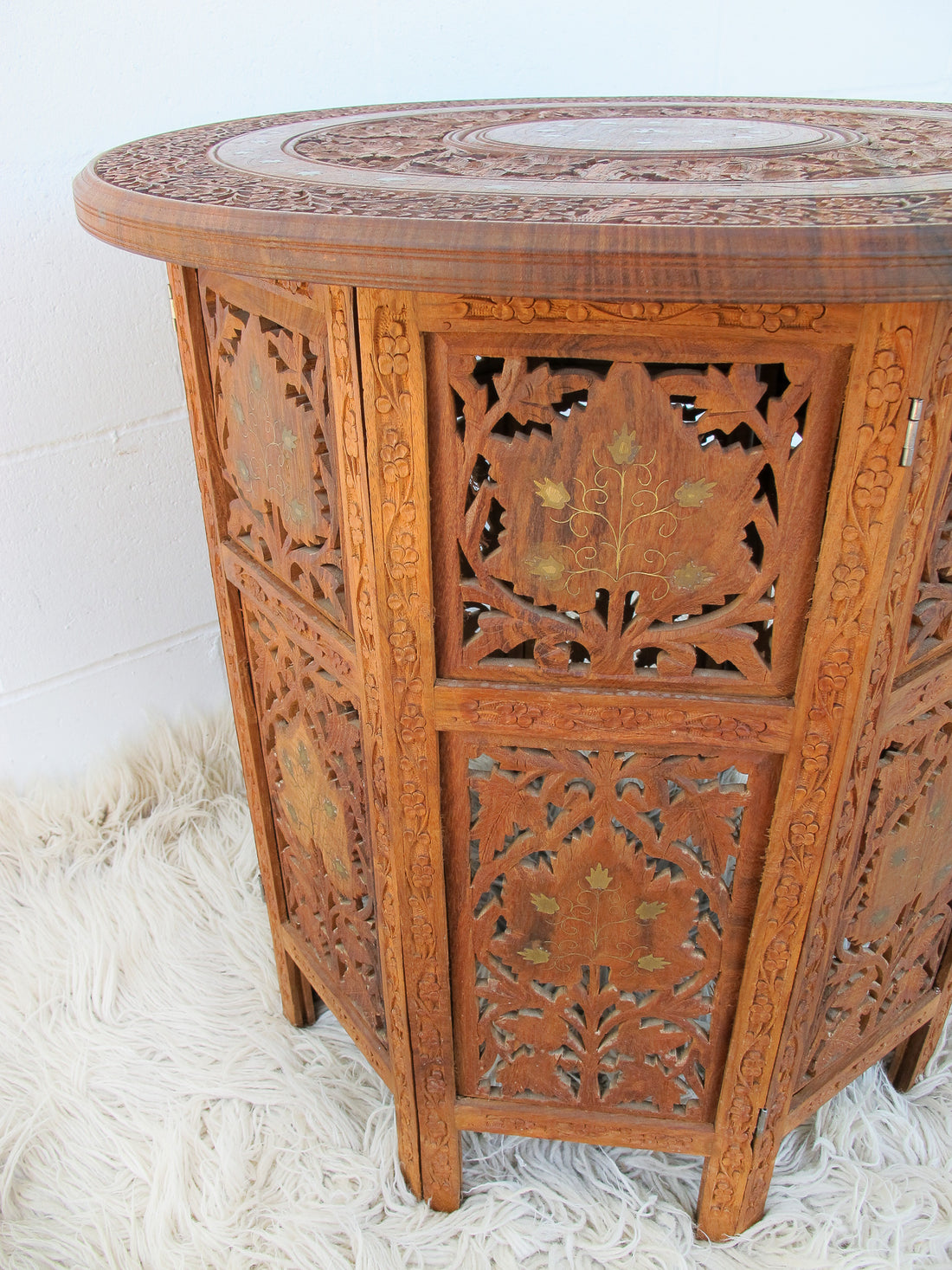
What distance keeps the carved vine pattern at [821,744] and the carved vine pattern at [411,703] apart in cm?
25

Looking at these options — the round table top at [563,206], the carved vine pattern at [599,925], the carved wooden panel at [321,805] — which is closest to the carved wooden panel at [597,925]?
the carved vine pattern at [599,925]

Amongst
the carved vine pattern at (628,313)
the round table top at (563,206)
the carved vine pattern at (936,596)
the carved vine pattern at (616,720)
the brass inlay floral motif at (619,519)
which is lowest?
the carved vine pattern at (616,720)

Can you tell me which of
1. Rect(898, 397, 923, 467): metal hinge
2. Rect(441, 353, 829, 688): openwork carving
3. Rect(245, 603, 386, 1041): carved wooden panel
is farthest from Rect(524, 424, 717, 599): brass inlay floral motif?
Rect(245, 603, 386, 1041): carved wooden panel

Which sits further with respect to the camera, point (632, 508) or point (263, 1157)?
point (263, 1157)

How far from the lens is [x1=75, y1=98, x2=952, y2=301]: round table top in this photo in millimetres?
477

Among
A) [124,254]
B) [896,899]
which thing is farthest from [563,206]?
[124,254]

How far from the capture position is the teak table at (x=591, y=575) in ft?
1.77

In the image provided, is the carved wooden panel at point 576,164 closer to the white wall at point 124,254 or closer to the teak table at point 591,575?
the teak table at point 591,575

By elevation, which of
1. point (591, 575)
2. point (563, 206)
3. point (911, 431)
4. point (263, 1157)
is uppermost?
point (563, 206)

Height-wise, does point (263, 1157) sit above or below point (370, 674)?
below

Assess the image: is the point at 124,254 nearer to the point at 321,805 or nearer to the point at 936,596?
the point at 321,805

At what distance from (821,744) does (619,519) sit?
21cm

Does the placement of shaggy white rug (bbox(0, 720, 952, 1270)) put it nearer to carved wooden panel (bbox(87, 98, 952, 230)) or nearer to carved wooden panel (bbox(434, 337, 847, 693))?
carved wooden panel (bbox(434, 337, 847, 693))

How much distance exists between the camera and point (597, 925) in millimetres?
781
